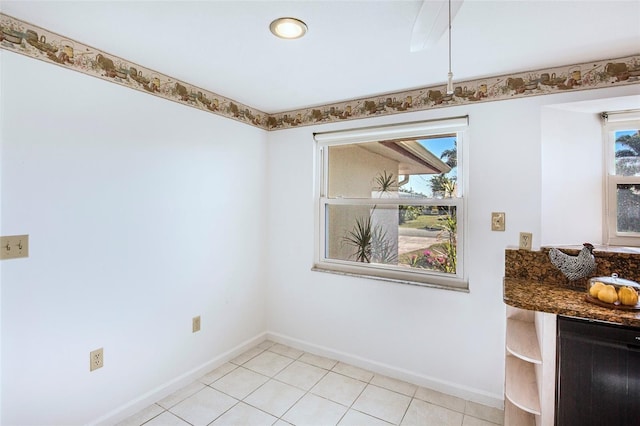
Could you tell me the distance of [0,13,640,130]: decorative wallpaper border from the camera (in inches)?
63.8

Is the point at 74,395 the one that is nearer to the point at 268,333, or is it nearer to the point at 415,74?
the point at 268,333

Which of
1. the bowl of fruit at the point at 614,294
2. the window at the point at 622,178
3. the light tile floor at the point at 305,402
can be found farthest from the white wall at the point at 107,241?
the window at the point at 622,178

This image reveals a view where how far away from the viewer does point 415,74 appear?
6.99ft

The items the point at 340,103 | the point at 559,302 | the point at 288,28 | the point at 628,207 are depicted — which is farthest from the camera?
the point at 340,103

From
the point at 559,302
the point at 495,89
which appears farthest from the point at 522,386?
the point at 495,89

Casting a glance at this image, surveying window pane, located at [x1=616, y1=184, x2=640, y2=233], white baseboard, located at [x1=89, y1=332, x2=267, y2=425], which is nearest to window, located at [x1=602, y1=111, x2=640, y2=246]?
window pane, located at [x1=616, y1=184, x2=640, y2=233]

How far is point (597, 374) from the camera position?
1.31 meters

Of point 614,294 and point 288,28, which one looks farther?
point 288,28

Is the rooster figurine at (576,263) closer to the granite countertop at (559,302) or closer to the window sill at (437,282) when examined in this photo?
the granite countertop at (559,302)

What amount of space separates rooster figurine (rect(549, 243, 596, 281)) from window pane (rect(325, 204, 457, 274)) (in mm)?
719

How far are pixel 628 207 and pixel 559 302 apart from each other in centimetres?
106

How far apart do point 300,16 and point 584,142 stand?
6.48 feet

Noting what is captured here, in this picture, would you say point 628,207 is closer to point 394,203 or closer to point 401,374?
point 394,203

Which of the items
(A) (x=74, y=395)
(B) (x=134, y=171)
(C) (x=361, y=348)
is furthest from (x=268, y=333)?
(B) (x=134, y=171)
